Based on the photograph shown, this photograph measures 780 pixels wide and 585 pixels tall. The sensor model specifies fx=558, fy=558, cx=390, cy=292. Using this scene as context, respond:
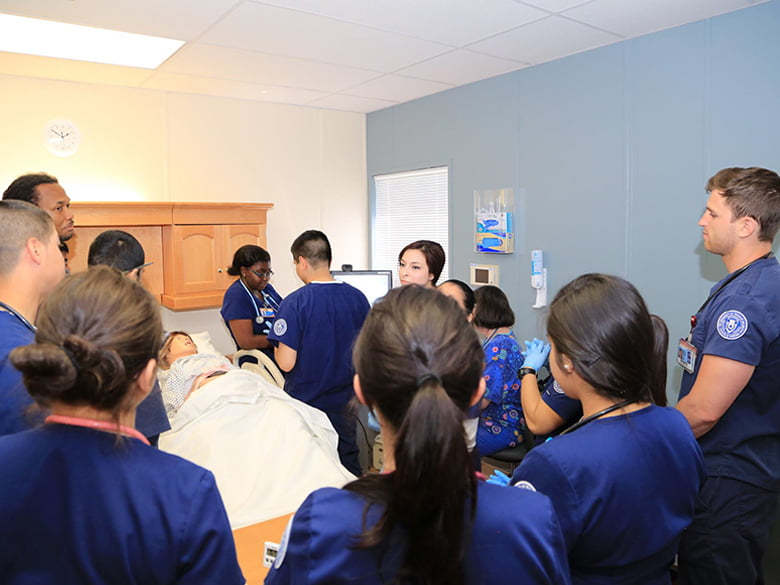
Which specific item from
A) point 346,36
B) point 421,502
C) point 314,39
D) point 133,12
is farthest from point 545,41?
point 421,502

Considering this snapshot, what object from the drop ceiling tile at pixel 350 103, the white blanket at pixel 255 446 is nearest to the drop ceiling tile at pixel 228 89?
the drop ceiling tile at pixel 350 103

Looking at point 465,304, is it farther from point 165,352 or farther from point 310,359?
point 165,352

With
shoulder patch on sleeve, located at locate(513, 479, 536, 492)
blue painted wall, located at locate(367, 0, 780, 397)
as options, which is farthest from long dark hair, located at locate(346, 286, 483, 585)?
blue painted wall, located at locate(367, 0, 780, 397)

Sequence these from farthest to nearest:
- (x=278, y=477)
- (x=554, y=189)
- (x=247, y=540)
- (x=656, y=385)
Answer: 1. (x=554, y=189)
2. (x=278, y=477)
3. (x=247, y=540)
4. (x=656, y=385)

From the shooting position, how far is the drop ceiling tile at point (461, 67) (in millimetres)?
3356

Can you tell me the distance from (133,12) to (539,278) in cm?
263

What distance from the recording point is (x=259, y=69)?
11.7ft

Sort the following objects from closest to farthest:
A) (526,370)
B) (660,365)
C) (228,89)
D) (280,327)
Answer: (660,365) < (526,370) < (280,327) < (228,89)

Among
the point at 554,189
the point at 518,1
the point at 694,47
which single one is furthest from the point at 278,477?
the point at 694,47

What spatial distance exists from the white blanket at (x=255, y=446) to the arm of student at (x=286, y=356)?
0.35 meters

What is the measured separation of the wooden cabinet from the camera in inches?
143

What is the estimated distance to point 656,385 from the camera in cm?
142

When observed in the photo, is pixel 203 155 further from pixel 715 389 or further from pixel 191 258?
pixel 715 389

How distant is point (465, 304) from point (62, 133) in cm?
292
